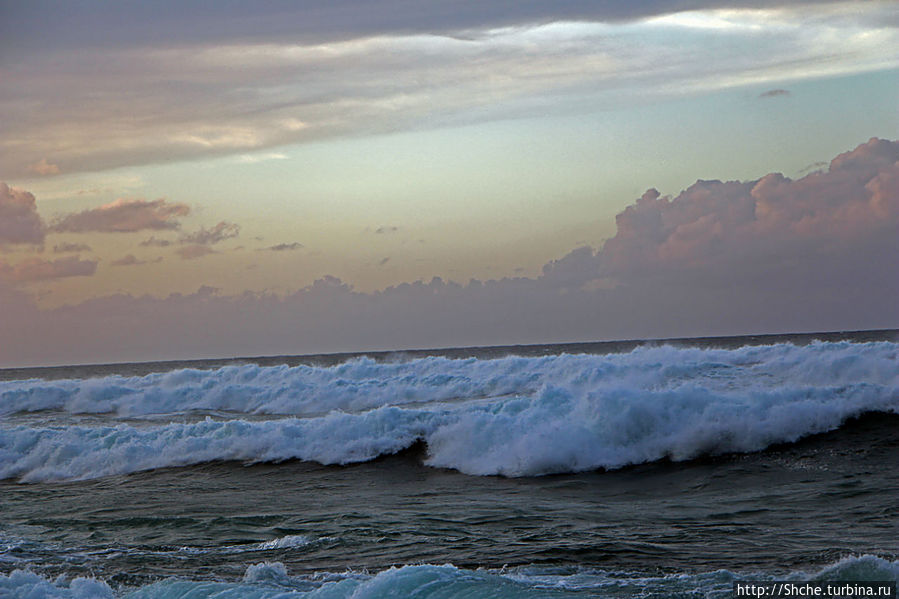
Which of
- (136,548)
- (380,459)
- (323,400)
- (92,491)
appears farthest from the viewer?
(323,400)

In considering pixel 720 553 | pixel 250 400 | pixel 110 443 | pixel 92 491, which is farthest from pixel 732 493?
pixel 250 400

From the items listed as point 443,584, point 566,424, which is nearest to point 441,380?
point 566,424

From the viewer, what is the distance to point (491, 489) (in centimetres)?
1686

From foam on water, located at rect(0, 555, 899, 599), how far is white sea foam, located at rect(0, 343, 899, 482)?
29.4ft

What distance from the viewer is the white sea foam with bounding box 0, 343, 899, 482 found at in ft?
63.7

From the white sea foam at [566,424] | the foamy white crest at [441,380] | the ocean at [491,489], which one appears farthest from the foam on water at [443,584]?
the foamy white crest at [441,380]

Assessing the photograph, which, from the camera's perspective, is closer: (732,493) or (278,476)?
(732,493)

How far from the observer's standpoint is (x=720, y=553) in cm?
1059

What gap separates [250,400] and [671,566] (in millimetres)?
25594

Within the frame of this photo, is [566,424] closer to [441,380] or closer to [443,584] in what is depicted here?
[443,584]

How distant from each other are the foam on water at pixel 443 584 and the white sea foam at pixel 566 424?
29.4ft

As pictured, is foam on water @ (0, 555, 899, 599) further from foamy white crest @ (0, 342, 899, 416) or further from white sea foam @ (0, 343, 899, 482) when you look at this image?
foamy white crest @ (0, 342, 899, 416)

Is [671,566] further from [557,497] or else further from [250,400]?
[250,400]

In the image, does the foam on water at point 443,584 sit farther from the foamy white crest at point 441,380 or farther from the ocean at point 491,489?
the foamy white crest at point 441,380
